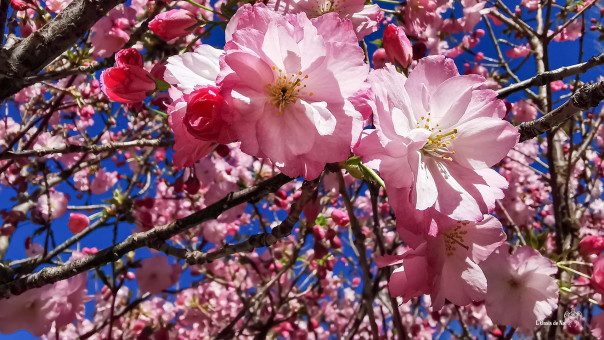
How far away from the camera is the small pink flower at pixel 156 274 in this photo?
2.21 m

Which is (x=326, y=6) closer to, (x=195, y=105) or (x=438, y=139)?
(x=438, y=139)

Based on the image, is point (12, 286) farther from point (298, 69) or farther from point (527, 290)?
point (527, 290)

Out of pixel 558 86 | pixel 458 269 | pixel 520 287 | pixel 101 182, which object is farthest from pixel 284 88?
pixel 558 86

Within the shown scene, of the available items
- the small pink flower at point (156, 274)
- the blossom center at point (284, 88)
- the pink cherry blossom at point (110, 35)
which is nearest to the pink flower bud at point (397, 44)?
the blossom center at point (284, 88)

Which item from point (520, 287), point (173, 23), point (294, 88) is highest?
point (173, 23)

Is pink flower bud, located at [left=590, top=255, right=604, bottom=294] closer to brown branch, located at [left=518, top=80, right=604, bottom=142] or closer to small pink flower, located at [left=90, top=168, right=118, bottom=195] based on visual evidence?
brown branch, located at [left=518, top=80, right=604, bottom=142]

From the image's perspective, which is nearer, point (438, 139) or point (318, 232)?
point (438, 139)

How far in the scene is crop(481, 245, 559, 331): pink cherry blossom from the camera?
4.88 ft

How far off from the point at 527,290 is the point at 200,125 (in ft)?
4.64

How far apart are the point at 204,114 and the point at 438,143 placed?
50 centimetres

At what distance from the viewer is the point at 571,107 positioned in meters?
0.83

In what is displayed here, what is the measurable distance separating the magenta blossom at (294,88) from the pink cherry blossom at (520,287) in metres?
1.04

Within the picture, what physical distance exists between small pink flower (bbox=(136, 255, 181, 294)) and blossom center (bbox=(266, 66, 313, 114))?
1638 millimetres

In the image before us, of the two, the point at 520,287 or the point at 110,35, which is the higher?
the point at 110,35
